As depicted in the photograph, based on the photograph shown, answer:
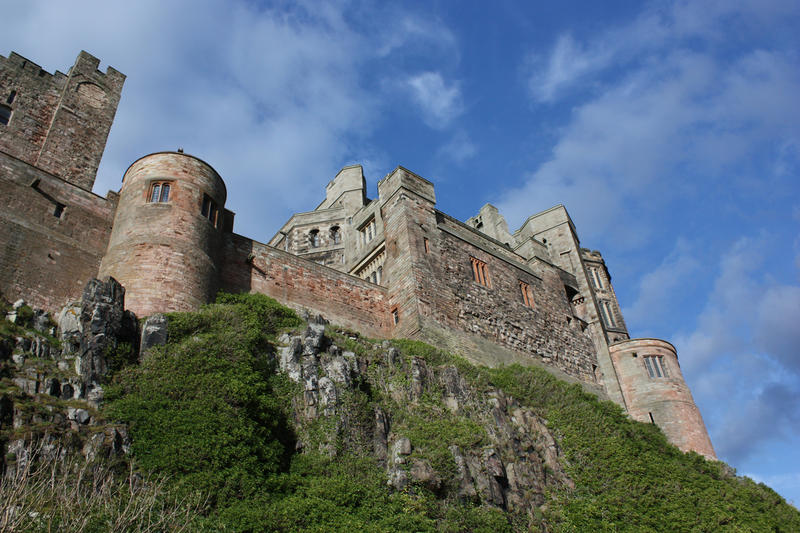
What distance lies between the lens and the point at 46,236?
18.2 metres

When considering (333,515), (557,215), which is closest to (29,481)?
(333,515)

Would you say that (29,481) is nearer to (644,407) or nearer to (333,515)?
(333,515)

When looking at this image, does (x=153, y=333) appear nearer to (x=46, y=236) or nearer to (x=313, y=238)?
(x=46, y=236)

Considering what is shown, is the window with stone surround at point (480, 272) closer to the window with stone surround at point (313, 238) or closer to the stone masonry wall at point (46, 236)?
the window with stone surround at point (313, 238)

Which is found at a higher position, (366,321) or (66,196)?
(66,196)

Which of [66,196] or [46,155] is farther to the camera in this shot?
[46,155]

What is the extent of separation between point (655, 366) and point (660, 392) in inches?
60.2

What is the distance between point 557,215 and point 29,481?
103ft

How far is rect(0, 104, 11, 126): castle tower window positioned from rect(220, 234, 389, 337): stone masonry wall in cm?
1067

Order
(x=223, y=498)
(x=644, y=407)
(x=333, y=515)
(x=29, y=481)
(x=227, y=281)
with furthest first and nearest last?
(x=644, y=407)
(x=227, y=281)
(x=333, y=515)
(x=223, y=498)
(x=29, y=481)

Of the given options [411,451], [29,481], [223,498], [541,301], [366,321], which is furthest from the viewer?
[541,301]

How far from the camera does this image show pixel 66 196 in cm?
1934

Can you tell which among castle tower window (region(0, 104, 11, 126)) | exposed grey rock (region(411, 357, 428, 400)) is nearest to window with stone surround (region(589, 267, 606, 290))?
exposed grey rock (region(411, 357, 428, 400))

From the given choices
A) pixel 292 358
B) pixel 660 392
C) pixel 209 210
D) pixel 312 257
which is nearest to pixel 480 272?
pixel 660 392
